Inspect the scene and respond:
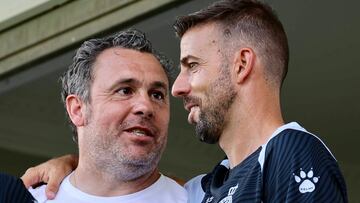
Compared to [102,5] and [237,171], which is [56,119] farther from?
[237,171]

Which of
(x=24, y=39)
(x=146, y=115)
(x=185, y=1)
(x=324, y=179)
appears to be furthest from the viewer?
(x=24, y=39)

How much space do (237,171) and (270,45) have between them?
313 millimetres

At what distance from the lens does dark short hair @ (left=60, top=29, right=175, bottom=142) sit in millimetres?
2836

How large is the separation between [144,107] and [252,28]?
22.5 inches

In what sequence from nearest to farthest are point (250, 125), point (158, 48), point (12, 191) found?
point (12, 191) < point (250, 125) < point (158, 48)

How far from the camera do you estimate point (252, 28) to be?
2.16m

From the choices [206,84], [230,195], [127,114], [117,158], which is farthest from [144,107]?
[230,195]

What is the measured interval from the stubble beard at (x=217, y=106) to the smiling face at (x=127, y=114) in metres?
0.52

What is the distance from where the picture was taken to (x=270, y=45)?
213 cm

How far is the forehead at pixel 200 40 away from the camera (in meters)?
2.14

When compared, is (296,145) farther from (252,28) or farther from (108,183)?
(108,183)

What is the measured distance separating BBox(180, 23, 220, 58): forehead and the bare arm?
2.36 ft

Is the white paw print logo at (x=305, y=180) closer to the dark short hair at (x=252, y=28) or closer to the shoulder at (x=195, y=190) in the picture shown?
the dark short hair at (x=252, y=28)

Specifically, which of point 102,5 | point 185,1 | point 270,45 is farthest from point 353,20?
point 270,45
